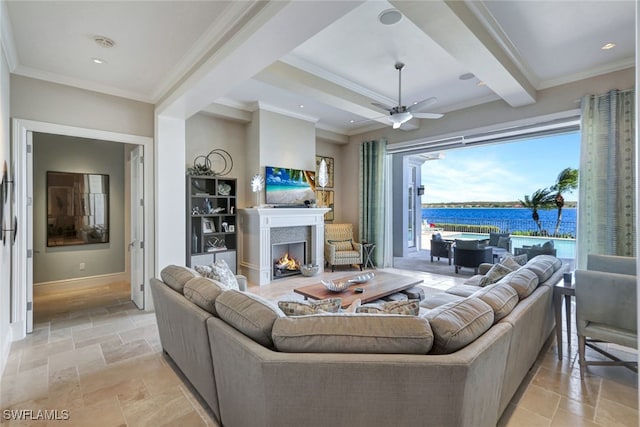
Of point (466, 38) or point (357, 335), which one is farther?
point (466, 38)

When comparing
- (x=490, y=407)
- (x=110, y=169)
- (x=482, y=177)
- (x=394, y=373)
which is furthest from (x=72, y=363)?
(x=482, y=177)

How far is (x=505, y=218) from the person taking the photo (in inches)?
379

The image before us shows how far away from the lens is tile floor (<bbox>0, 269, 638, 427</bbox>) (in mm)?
1914

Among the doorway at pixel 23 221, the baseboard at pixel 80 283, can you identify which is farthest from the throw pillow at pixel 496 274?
the baseboard at pixel 80 283

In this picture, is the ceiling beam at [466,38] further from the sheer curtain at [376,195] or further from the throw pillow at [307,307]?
the sheer curtain at [376,195]

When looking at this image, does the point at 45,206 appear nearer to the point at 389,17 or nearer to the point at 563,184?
the point at 389,17

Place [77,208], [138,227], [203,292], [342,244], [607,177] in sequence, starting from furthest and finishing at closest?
1. [342,244]
2. [77,208]
3. [138,227]
4. [607,177]
5. [203,292]

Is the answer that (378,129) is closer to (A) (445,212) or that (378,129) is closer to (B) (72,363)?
(B) (72,363)

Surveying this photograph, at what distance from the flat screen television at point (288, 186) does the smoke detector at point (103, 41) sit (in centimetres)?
300

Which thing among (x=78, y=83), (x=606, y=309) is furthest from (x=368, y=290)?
(x=78, y=83)

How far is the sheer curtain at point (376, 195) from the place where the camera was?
21.5 ft

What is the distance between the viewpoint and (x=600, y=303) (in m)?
2.28

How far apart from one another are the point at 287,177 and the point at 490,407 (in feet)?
15.9

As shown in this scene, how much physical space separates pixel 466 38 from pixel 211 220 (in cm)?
445
